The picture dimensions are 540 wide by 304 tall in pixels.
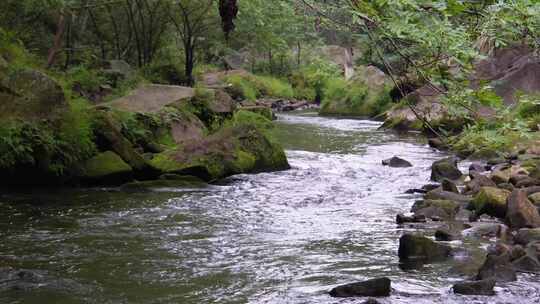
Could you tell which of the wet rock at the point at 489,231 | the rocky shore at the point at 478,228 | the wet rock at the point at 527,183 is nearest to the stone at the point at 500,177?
the rocky shore at the point at 478,228

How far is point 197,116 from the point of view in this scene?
61.7ft

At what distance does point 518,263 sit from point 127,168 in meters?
7.67

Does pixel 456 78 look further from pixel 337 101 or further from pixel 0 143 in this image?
pixel 337 101

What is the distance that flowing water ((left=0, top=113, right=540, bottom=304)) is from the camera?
686 cm

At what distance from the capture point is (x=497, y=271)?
7.14m

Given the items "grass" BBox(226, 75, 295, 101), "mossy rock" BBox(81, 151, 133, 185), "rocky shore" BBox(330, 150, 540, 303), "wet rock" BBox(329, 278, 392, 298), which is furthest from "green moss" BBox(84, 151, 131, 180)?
"grass" BBox(226, 75, 295, 101)

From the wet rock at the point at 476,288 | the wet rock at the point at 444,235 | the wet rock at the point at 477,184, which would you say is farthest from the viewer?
the wet rock at the point at 477,184

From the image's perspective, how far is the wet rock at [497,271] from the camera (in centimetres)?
706

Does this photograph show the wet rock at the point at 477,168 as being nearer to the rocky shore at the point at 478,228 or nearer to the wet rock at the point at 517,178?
the rocky shore at the point at 478,228

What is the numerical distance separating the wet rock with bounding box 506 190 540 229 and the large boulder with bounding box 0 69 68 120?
7.85 m

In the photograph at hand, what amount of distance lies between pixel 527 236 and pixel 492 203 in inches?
74.8

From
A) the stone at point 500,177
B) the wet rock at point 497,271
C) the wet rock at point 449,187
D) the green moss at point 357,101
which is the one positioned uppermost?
the green moss at point 357,101

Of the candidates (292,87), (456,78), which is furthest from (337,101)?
(456,78)

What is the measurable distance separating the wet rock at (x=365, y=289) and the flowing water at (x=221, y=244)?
0.39 ft
